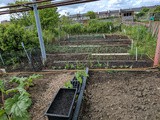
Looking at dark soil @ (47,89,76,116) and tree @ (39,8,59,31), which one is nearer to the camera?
dark soil @ (47,89,76,116)

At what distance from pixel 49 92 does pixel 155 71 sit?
7.74 ft

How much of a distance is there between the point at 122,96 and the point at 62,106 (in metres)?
1.03

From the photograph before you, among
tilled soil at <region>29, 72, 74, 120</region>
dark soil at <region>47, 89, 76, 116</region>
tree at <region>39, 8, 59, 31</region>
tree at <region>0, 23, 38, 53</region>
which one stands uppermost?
tree at <region>39, 8, 59, 31</region>

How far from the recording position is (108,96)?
2164 millimetres

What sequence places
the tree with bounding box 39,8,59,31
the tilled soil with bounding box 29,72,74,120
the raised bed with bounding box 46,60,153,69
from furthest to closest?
1. the tree with bounding box 39,8,59,31
2. the raised bed with bounding box 46,60,153,69
3. the tilled soil with bounding box 29,72,74,120

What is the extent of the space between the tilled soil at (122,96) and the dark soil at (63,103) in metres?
0.27

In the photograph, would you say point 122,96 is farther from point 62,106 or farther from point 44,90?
point 44,90

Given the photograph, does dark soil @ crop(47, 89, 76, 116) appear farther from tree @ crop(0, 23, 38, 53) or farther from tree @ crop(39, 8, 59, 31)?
tree @ crop(39, 8, 59, 31)

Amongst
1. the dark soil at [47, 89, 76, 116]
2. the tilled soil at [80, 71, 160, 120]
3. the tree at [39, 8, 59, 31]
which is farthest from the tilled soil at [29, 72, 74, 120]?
the tree at [39, 8, 59, 31]

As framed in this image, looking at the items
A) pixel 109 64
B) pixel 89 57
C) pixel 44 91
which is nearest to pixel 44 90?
pixel 44 91

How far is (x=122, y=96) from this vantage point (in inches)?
83.7

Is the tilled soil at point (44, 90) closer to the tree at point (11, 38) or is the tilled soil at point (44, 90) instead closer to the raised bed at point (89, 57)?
the raised bed at point (89, 57)

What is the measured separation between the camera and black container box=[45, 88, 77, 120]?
152 centimetres

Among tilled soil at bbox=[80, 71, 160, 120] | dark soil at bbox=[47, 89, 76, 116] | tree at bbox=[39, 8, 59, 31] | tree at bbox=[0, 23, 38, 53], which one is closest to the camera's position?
dark soil at bbox=[47, 89, 76, 116]
